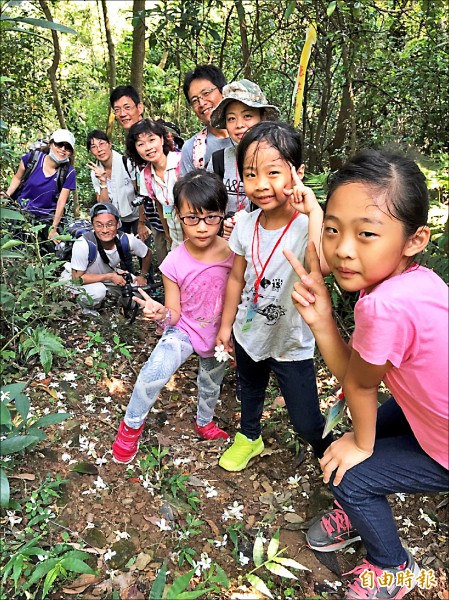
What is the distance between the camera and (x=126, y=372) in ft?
11.4

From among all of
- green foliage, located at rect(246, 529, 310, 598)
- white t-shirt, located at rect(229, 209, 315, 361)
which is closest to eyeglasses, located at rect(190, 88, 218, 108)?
white t-shirt, located at rect(229, 209, 315, 361)

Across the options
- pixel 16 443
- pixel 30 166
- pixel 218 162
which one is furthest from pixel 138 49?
pixel 16 443

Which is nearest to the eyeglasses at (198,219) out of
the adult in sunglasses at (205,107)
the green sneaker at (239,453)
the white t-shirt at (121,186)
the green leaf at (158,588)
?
the adult in sunglasses at (205,107)

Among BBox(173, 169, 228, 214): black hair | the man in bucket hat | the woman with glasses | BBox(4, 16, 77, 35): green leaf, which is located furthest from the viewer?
the woman with glasses

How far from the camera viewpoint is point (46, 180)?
4633 mm

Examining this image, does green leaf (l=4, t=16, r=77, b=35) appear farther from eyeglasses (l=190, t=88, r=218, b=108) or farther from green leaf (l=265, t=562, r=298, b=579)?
green leaf (l=265, t=562, r=298, b=579)

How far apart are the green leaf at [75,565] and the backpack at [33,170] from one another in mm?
3640

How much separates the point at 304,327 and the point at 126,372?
166cm

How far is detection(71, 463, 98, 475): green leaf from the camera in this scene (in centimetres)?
254

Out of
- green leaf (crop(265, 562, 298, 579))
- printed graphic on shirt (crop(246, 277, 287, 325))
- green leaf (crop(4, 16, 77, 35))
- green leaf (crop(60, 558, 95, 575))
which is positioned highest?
green leaf (crop(4, 16, 77, 35))

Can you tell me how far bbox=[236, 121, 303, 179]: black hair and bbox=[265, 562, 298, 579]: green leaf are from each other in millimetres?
1826

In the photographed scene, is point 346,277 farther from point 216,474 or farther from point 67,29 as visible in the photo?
point 216,474

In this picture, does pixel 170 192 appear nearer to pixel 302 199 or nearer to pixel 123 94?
pixel 123 94

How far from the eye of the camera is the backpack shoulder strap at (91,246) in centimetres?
409
